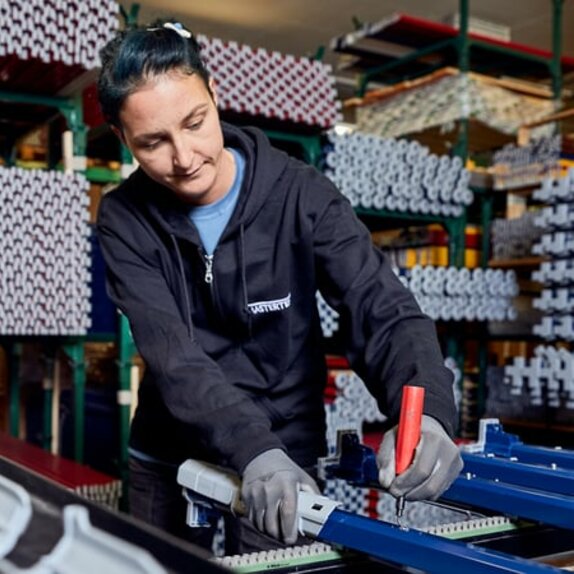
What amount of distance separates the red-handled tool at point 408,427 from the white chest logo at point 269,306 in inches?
26.9

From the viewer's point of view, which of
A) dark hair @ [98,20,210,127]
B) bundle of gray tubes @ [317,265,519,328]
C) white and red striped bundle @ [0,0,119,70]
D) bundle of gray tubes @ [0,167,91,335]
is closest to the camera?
dark hair @ [98,20,210,127]

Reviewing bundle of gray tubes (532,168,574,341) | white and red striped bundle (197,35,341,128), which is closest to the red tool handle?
white and red striped bundle (197,35,341,128)

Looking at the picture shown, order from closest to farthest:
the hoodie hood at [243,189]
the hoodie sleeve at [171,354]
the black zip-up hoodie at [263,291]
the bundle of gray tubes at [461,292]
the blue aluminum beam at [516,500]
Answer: the blue aluminum beam at [516,500], the hoodie sleeve at [171,354], the black zip-up hoodie at [263,291], the hoodie hood at [243,189], the bundle of gray tubes at [461,292]

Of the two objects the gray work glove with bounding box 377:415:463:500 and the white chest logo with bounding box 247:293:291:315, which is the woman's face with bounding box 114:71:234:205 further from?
the gray work glove with bounding box 377:415:463:500

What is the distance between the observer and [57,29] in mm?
3953


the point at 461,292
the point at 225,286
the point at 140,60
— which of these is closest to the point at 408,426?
the point at 225,286

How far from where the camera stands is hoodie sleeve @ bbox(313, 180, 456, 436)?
1602 millimetres

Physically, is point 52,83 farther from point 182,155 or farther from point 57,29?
point 182,155

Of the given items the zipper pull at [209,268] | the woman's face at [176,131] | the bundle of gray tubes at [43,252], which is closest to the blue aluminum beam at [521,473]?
the zipper pull at [209,268]

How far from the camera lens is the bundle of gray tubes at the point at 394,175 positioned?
512cm

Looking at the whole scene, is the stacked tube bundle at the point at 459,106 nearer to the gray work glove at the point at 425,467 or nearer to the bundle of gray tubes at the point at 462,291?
the bundle of gray tubes at the point at 462,291

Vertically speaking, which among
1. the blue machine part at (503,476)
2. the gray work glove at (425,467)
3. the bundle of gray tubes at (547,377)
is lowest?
the bundle of gray tubes at (547,377)

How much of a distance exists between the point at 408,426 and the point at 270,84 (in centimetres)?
375

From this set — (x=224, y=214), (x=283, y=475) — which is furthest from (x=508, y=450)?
(x=224, y=214)
